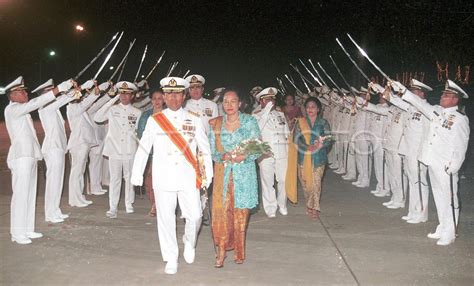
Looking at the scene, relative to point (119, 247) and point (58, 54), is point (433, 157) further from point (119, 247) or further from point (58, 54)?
point (58, 54)

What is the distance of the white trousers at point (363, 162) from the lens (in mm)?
11391

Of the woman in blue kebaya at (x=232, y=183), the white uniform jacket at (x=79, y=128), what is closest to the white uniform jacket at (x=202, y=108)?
the white uniform jacket at (x=79, y=128)

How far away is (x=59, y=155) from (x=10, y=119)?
1381 mm

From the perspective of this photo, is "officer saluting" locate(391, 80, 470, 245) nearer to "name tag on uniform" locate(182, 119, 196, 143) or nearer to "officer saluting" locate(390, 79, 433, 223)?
"officer saluting" locate(390, 79, 433, 223)

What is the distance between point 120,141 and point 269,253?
11.2 feet

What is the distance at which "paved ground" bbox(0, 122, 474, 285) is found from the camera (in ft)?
18.0

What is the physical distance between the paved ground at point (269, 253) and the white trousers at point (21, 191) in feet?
0.86

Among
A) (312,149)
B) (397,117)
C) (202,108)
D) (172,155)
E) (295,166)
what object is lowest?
(295,166)

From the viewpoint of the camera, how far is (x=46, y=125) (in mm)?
8023

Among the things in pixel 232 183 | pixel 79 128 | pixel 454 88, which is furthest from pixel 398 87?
pixel 79 128

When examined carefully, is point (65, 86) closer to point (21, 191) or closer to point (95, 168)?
point (21, 191)

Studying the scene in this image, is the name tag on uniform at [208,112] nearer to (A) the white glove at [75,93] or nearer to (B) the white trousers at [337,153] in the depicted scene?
(A) the white glove at [75,93]

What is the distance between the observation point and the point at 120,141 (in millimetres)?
8555

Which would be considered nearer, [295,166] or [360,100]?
[295,166]
